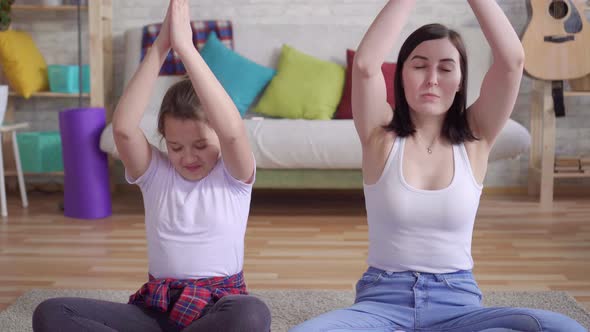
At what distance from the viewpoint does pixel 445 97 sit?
4.69 ft

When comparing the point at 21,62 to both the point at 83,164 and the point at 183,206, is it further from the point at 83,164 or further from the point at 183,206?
the point at 183,206

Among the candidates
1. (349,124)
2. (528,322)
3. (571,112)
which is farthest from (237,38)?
(528,322)

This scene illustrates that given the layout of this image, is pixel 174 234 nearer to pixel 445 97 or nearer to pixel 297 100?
pixel 445 97

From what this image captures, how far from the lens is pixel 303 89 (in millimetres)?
3596

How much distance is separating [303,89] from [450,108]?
2132 mm

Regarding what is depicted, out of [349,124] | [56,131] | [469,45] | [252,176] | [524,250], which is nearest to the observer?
[252,176]

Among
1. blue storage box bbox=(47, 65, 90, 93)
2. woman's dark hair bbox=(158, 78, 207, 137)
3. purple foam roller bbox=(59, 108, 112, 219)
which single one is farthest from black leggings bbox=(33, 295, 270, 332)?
blue storage box bbox=(47, 65, 90, 93)

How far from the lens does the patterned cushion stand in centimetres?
→ 379

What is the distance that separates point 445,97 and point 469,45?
8.03 ft

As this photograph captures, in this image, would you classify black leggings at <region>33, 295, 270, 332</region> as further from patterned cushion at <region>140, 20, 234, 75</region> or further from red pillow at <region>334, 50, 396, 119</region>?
patterned cushion at <region>140, 20, 234, 75</region>

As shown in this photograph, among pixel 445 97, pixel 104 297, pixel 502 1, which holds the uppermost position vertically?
pixel 502 1

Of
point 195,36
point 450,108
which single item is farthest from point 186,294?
point 195,36

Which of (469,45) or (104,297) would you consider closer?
(104,297)

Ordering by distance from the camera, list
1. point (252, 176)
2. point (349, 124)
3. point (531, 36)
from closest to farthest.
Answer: point (252, 176) → point (349, 124) → point (531, 36)
